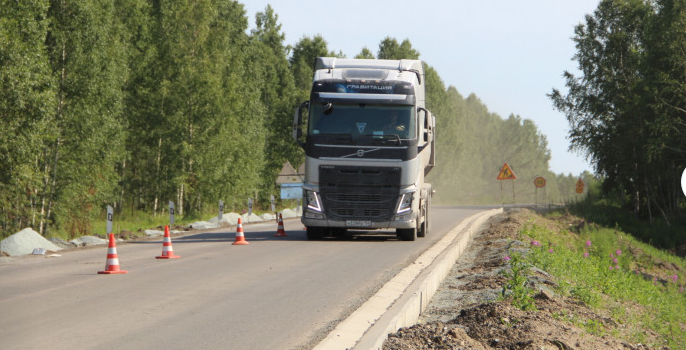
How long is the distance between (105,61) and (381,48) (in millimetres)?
56244

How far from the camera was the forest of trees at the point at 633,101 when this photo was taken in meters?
43.5

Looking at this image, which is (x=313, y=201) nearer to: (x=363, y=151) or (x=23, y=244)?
(x=363, y=151)

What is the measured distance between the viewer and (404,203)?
19625mm

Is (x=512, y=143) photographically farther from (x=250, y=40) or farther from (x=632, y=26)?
(x=632, y=26)

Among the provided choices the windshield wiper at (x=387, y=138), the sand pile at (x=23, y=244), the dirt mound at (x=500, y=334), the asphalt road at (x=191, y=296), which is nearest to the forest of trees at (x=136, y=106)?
the sand pile at (x=23, y=244)

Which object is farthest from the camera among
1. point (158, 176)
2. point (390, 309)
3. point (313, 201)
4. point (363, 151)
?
point (158, 176)

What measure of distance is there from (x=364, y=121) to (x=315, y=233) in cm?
356

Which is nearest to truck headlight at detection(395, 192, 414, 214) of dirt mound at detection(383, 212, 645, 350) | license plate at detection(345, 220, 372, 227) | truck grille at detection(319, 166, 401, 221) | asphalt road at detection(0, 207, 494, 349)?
truck grille at detection(319, 166, 401, 221)

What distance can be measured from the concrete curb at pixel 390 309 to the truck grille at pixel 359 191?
544 centimetres

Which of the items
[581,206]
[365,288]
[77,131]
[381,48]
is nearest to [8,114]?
[77,131]

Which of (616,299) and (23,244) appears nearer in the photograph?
(616,299)

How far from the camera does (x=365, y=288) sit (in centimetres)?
Result: 1110

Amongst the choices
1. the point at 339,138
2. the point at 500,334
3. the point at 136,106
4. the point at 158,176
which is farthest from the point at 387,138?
the point at 136,106

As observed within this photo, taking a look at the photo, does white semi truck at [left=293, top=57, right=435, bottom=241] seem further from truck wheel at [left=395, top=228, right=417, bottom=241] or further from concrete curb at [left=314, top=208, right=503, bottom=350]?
concrete curb at [left=314, top=208, right=503, bottom=350]
